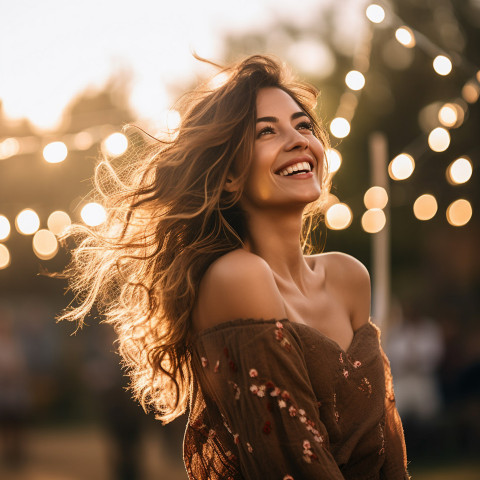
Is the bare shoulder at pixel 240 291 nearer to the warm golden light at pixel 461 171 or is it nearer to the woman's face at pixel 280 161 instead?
the woman's face at pixel 280 161

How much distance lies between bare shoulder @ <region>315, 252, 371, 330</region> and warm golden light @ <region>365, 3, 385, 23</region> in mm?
1936

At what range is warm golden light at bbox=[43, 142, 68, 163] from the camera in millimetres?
5520

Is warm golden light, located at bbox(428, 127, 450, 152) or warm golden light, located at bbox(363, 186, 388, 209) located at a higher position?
warm golden light, located at bbox(428, 127, 450, 152)

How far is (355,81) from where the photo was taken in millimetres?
5176

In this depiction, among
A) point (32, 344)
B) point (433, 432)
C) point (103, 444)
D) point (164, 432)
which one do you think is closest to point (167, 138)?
point (433, 432)

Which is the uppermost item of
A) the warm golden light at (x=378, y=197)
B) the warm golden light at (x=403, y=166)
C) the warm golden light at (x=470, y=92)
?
the warm golden light at (x=470, y=92)

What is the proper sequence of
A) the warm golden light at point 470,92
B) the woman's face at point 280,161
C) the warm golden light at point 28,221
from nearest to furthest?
the woman's face at point 280,161
the warm golden light at point 470,92
the warm golden light at point 28,221

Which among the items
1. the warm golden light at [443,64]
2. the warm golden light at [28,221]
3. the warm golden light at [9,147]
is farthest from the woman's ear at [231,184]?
the warm golden light at [28,221]

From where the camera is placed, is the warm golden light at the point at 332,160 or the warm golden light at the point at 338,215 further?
the warm golden light at the point at 338,215

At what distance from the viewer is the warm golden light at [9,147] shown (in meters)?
6.12

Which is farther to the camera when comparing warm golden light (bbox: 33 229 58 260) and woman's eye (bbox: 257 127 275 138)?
warm golden light (bbox: 33 229 58 260)

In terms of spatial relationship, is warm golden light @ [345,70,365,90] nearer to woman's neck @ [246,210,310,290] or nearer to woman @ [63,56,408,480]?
woman @ [63,56,408,480]

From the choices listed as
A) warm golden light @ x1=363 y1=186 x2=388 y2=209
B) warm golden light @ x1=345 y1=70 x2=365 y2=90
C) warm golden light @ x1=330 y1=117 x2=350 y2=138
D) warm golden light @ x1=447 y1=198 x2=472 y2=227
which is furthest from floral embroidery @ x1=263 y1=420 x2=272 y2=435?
warm golden light @ x1=447 y1=198 x2=472 y2=227

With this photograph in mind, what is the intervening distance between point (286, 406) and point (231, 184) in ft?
2.57
